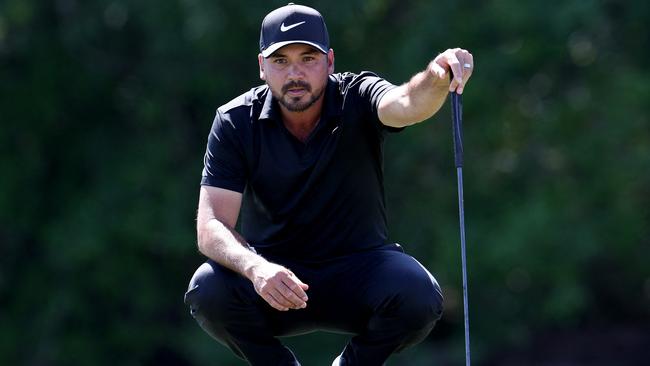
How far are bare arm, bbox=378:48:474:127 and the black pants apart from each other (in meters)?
0.58

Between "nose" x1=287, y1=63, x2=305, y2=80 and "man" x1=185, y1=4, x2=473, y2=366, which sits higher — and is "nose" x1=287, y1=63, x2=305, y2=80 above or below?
above

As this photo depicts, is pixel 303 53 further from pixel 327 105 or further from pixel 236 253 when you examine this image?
pixel 236 253

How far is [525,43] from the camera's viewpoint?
13359 millimetres

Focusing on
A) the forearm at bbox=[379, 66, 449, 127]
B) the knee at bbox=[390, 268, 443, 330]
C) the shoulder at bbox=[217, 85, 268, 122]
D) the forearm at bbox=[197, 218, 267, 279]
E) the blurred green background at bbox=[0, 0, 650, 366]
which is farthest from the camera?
the blurred green background at bbox=[0, 0, 650, 366]

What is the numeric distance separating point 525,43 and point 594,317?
385 cm

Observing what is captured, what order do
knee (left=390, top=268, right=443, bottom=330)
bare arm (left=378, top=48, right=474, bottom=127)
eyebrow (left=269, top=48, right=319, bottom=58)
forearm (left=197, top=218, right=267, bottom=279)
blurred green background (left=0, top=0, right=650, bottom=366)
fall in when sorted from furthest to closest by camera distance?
blurred green background (left=0, top=0, right=650, bottom=366), eyebrow (left=269, top=48, right=319, bottom=58), knee (left=390, top=268, right=443, bottom=330), forearm (left=197, top=218, right=267, bottom=279), bare arm (left=378, top=48, right=474, bottom=127)

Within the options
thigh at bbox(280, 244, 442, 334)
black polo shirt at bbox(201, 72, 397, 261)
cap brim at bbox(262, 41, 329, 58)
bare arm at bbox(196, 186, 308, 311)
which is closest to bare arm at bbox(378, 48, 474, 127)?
black polo shirt at bbox(201, 72, 397, 261)

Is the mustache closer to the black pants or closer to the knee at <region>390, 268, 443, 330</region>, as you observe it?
the black pants

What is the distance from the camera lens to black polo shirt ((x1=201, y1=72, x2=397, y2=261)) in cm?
492

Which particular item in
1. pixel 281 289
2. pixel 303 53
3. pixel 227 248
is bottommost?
pixel 281 289

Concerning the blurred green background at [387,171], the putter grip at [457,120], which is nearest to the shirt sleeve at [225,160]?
the putter grip at [457,120]

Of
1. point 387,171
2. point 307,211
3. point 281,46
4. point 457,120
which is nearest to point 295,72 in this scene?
point 281,46

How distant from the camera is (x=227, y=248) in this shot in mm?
4699

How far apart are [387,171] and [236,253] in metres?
9.53
